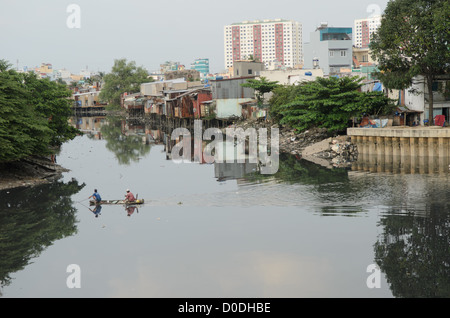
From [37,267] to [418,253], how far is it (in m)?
11.8

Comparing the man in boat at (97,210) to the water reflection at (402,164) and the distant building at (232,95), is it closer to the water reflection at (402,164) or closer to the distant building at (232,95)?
the water reflection at (402,164)

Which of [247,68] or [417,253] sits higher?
[247,68]

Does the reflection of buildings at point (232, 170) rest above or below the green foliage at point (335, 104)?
below

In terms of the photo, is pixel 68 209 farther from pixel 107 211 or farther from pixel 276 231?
pixel 276 231

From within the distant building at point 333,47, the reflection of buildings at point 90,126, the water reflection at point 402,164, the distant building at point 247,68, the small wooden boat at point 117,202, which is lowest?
the small wooden boat at point 117,202

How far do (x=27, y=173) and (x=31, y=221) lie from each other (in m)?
9.69

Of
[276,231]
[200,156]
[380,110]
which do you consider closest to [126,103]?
[200,156]

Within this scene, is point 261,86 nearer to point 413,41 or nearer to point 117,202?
point 413,41

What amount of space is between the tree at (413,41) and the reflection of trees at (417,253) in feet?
47.0

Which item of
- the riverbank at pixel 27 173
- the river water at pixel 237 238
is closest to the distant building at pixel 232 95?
the riverbank at pixel 27 173

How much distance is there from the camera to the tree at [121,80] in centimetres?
10712

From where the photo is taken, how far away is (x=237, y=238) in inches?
740

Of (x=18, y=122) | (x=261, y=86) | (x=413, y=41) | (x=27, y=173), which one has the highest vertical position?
(x=413, y=41)

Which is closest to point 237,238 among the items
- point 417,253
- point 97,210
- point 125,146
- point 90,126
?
point 417,253
